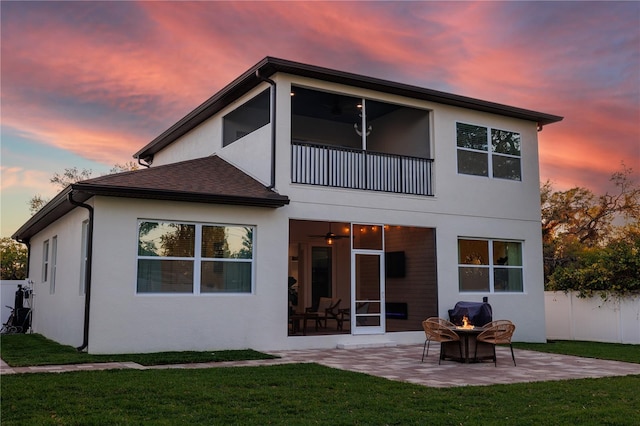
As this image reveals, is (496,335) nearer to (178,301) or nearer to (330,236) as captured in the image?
(178,301)

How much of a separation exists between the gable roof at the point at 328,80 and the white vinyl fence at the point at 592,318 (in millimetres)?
5288

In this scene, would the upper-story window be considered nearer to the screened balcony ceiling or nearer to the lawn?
the screened balcony ceiling

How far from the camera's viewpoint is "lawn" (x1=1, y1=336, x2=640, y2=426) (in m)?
5.98

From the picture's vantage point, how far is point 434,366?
10.3m

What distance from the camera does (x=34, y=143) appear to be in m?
18.8

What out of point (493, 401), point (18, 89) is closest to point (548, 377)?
point (493, 401)

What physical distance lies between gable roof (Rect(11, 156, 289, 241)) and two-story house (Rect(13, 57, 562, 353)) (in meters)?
0.05

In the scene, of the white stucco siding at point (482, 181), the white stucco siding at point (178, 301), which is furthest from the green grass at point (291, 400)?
the white stucco siding at point (482, 181)

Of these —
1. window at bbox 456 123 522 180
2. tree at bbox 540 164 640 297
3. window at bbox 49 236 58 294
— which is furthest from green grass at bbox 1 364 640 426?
tree at bbox 540 164 640 297

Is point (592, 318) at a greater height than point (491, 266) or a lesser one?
lesser

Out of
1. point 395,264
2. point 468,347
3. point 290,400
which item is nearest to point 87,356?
point 290,400

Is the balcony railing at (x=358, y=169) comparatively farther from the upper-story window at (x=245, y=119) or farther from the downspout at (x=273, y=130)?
the upper-story window at (x=245, y=119)

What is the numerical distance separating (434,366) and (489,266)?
20.4 ft

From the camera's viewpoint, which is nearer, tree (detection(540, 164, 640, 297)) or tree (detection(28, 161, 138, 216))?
tree (detection(540, 164, 640, 297))
